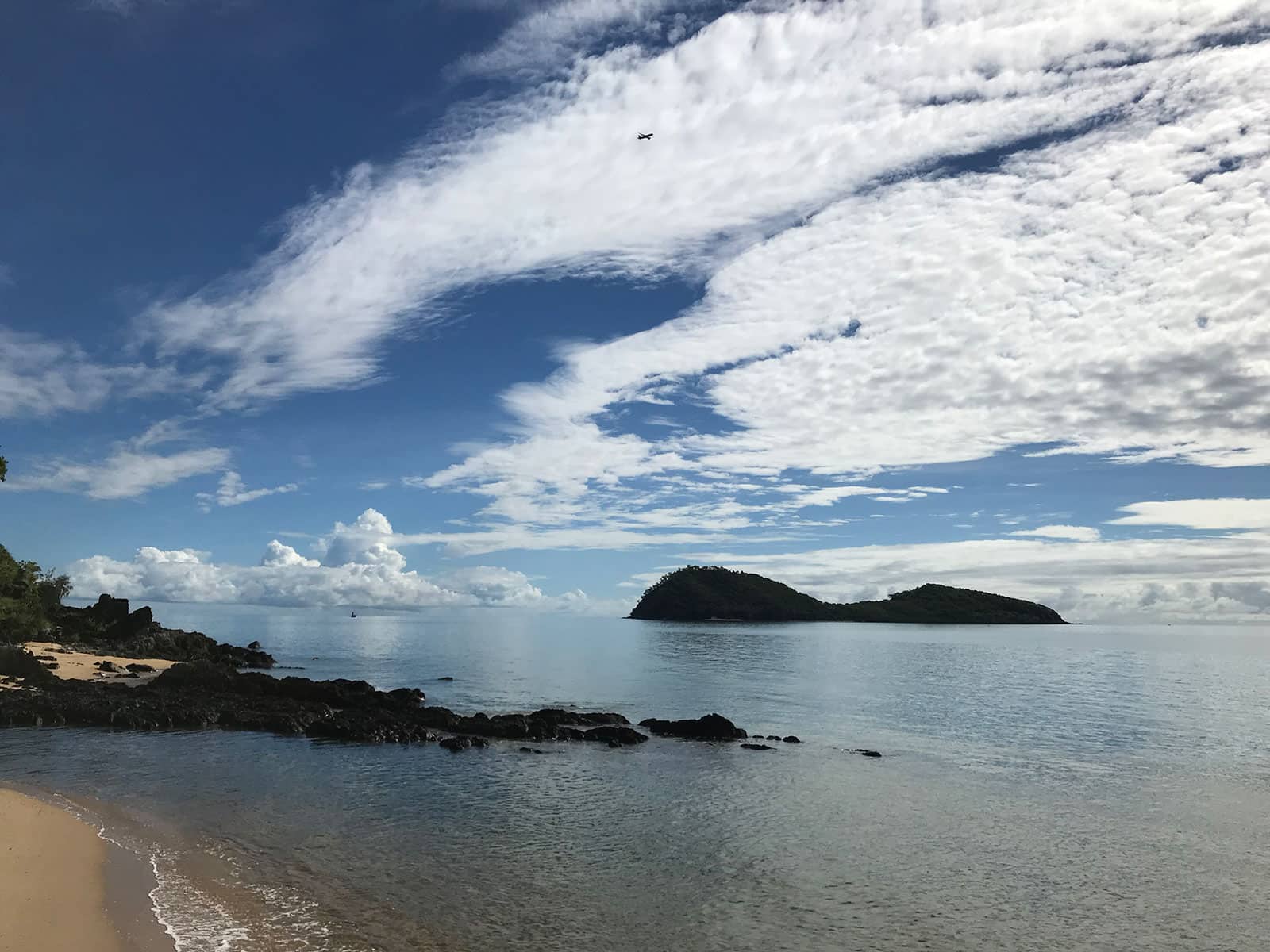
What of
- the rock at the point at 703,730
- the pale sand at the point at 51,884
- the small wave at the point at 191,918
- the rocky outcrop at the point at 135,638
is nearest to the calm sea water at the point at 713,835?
the small wave at the point at 191,918

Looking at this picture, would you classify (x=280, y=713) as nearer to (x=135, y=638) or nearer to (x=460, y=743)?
(x=460, y=743)

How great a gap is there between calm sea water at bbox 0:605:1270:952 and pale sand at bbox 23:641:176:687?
24.4 m

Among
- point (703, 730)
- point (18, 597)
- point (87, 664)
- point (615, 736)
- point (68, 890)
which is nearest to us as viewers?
point (68, 890)

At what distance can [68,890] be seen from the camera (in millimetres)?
16938

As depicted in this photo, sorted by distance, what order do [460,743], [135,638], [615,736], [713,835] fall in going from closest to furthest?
[713,835] < [460,743] < [615,736] < [135,638]

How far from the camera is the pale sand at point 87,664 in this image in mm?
59906

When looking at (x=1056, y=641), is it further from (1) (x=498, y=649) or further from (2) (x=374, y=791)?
(2) (x=374, y=791)

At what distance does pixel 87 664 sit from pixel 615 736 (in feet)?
172

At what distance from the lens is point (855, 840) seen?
25.4 metres

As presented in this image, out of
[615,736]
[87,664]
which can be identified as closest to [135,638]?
[87,664]

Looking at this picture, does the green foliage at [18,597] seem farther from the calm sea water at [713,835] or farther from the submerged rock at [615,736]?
the submerged rock at [615,736]

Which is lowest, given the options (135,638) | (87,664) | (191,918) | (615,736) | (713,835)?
(713,835)

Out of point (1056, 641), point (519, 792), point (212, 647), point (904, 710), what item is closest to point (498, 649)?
point (212, 647)

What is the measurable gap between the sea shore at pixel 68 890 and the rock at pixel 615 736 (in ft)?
82.0
